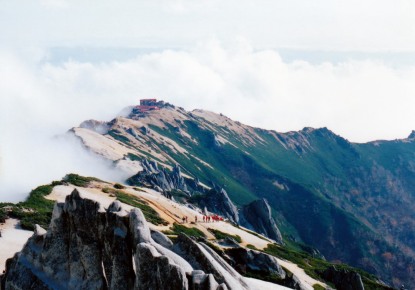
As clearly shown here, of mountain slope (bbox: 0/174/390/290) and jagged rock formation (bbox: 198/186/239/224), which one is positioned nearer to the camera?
mountain slope (bbox: 0/174/390/290)

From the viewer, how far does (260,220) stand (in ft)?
509

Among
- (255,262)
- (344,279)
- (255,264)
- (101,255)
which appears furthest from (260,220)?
(101,255)

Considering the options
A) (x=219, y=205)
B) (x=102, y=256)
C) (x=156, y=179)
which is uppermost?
(x=156, y=179)

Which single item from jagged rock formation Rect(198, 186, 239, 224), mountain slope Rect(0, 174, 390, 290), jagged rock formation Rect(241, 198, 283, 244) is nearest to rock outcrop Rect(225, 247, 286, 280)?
mountain slope Rect(0, 174, 390, 290)

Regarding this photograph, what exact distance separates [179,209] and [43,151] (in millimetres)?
77870

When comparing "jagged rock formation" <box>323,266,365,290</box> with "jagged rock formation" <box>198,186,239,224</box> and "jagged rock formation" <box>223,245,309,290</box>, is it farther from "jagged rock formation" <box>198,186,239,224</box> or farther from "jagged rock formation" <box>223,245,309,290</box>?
"jagged rock formation" <box>198,186,239,224</box>

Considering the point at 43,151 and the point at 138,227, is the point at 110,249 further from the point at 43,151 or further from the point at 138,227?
the point at 43,151

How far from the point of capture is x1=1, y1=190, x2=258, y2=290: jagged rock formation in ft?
69.6

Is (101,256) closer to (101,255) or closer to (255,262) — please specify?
(101,255)

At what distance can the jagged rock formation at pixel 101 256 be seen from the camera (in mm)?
21203

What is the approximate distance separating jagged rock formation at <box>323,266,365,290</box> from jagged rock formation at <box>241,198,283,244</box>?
78.9m

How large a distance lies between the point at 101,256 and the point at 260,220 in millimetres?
133650

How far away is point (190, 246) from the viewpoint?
82.2ft

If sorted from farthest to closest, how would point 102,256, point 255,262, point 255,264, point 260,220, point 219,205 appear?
1. point 260,220
2. point 219,205
3. point 255,262
4. point 255,264
5. point 102,256
